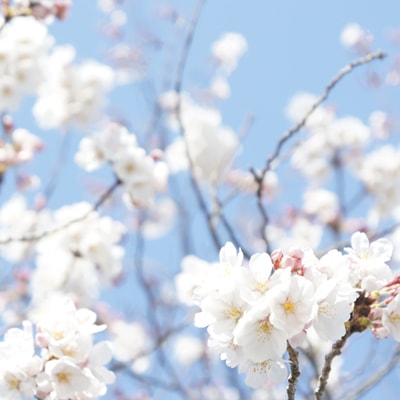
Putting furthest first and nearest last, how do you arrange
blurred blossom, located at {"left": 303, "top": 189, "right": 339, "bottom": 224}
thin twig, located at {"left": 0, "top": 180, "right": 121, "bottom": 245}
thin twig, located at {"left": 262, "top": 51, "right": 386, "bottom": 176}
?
blurred blossom, located at {"left": 303, "top": 189, "right": 339, "bottom": 224} < thin twig, located at {"left": 0, "top": 180, "right": 121, "bottom": 245} < thin twig, located at {"left": 262, "top": 51, "right": 386, "bottom": 176}

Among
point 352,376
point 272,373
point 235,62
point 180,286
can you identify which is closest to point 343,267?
point 272,373

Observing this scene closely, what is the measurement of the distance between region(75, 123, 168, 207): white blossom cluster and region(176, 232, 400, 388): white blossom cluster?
174 cm

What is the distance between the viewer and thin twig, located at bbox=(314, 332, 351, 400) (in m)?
1.51

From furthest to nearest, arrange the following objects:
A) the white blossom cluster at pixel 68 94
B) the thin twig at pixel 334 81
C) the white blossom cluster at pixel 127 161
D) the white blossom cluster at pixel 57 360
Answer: the white blossom cluster at pixel 68 94
the white blossom cluster at pixel 127 161
the thin twig at pixel 334 81
the white blossom cluster at pixel 57 360

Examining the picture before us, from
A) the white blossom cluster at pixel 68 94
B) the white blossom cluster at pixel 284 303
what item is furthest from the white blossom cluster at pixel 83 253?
the white blossom cluster at pixel 284 303

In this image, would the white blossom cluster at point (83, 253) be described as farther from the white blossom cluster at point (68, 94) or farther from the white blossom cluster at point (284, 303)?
the white blossom cluster at point (284, 303)

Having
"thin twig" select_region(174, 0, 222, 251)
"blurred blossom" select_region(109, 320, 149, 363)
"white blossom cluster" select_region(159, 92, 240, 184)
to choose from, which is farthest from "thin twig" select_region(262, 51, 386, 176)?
"blurred blossom" select_region(109, 320, 149, 363)

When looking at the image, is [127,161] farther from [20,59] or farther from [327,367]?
[327,367]

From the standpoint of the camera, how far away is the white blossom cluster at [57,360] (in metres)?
1.61

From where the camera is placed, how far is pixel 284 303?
4.57ft

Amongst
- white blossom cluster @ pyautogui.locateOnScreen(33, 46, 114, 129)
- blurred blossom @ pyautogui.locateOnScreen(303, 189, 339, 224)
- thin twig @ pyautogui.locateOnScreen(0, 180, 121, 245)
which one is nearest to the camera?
thin twig @ pyautogui.locateOnScreen(0, 180, 121, 245)

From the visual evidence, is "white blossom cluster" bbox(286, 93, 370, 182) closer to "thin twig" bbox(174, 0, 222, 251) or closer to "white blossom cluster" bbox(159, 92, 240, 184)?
"white blossom cluster" bbox(159, 92, 240, 184)

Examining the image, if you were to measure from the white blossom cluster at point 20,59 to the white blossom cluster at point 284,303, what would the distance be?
2.49 meters

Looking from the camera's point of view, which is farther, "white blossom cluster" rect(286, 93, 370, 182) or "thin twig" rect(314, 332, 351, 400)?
"white blossom cluster" rect(286, 93, 370, 182)
